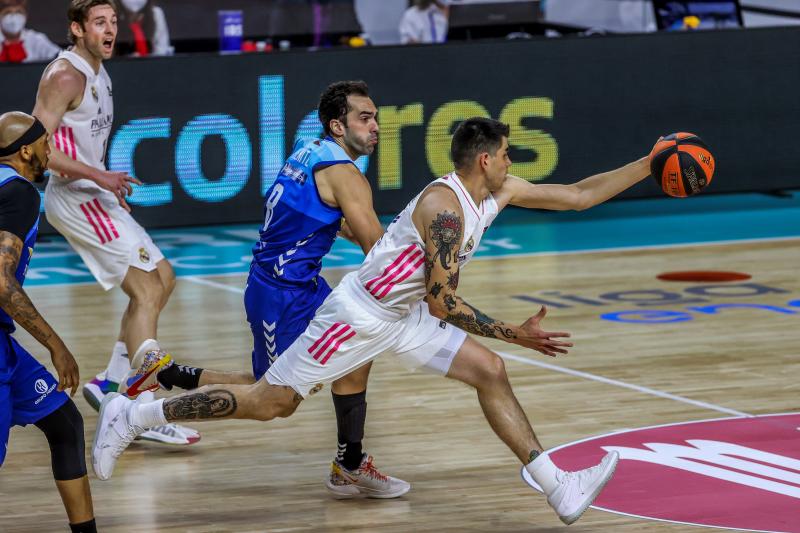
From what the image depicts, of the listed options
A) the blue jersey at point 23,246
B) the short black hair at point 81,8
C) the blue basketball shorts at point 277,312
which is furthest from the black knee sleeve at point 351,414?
the short black hair at point 81,8

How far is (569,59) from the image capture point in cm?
1466

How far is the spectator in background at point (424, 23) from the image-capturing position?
14.8m

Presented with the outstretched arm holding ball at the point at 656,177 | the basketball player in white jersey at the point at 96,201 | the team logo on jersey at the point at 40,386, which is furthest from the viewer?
the basketball player in white jersey at the point at 96,201

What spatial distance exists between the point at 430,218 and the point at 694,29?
9.73 meters

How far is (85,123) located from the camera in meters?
7.77

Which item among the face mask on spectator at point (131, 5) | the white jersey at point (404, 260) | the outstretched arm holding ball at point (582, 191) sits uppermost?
the face mask on spectator at point (131, 5)

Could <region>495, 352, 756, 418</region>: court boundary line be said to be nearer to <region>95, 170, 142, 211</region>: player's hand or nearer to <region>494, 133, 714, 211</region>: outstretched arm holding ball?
<region>494, 133, 714, 211</region>: outstretched arm holding ball

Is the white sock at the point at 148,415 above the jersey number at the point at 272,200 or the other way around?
the other way around

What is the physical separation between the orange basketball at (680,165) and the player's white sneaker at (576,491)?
133 centimetres

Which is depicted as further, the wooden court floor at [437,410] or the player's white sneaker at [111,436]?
the wooden court floor at [437,410]

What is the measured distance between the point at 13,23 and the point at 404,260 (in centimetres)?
865

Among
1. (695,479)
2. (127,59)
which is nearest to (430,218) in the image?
(695,479)

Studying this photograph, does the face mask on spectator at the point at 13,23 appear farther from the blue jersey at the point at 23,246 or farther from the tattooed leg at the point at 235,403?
the blue jersey at the point at 23,246

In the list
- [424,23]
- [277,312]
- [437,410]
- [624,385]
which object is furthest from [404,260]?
[424,23]
